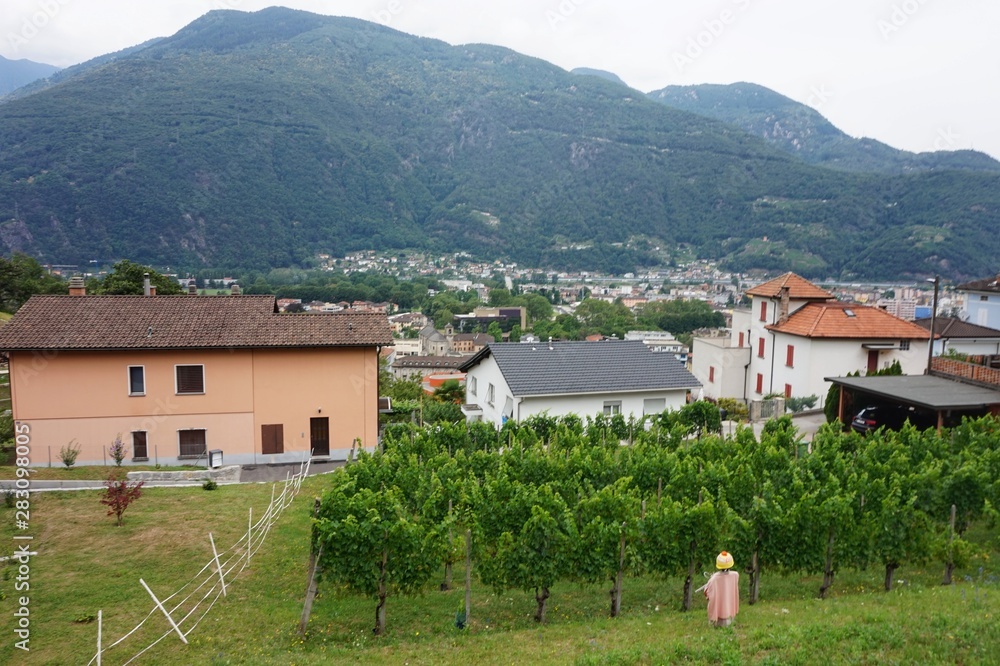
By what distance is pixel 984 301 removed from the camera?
4291 cm

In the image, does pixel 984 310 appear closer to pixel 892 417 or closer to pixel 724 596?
pixel 892 417

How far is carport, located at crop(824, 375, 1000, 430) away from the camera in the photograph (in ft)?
66.6

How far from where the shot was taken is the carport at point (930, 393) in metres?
20.3

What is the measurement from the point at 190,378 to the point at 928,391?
2606cm

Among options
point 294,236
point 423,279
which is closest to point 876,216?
point 423,279

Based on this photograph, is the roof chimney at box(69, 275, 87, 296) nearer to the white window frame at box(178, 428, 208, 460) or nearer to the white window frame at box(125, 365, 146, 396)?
the white window frame at box(125, 365, 146, 396)

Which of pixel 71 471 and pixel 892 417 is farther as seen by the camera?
pixel 892 417

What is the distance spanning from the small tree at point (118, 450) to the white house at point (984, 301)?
1944 inches

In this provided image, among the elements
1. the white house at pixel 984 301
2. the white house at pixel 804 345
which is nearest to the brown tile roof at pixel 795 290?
the white house at pixel 804 345

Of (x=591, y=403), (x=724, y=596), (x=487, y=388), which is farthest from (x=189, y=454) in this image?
(x=724, y=596)

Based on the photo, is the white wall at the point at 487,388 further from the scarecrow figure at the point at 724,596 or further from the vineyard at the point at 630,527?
the scarecrow figure at the point at 724,596

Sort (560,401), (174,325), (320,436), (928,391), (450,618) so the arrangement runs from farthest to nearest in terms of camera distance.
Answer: (560,401)
(320,436)
(174,325)
(928,391)
(450,618)

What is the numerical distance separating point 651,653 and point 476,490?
182 inches

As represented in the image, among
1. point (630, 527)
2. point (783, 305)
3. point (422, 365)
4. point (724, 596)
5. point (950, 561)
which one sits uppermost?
point (783, 305)
